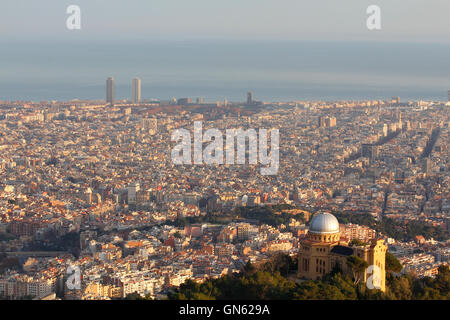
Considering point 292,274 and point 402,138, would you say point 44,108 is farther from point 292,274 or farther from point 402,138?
point 292,274

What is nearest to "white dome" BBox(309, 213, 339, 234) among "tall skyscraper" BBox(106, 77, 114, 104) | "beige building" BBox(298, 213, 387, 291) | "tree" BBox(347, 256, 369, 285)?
"beige building" BBox(298, 213, 387, 291)

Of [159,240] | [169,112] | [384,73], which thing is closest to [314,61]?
[384,73]

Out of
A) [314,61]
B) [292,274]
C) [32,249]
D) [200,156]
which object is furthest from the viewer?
[314,61]

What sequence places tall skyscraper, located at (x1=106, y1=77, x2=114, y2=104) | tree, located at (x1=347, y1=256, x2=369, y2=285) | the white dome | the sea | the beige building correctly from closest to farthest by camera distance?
tree, located at (x1=347, y1=256, x2=369, y2=285)
the beige building
the white dome
tall skyscraper, located at (x1=106, y1=77, x2=114, y2=104)
the sea

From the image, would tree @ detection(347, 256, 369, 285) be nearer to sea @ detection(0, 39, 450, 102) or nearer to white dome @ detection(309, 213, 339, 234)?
white dome @ detection(309, 213, 339, 234)

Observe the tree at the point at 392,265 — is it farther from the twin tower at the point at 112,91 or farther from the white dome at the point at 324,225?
the twin tower at the point at 112,91

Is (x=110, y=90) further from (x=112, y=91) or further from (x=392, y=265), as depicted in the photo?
(x=392, y=265)
